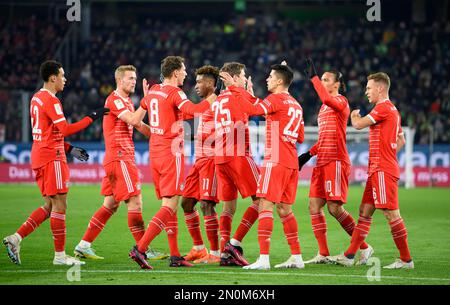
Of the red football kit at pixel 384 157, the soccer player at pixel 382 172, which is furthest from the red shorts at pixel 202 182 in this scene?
the red football kit at pixel 384 157

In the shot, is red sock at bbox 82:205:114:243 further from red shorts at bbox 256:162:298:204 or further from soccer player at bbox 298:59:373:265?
soccer player at bbox 298:59:373:265

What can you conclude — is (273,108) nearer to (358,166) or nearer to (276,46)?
(358,166)

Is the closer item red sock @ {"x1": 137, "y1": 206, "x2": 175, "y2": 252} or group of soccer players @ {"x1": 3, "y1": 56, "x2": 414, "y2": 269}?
red sock @ {"x1": 137, "y1": 206, "x2": 175, "y2": 252}

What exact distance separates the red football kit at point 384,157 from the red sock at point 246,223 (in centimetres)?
153

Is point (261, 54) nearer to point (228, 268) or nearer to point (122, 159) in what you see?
point (122, 159)

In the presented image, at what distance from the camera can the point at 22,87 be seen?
36.2 meters

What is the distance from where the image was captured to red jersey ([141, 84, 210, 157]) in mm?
10633

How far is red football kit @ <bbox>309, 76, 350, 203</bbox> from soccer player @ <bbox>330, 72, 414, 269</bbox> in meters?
0.41

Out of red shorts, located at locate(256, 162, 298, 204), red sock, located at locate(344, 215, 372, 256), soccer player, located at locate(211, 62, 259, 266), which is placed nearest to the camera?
red shorts, located at locate(256, 162, 298, 204)

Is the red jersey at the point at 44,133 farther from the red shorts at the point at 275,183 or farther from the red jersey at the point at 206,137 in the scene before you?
the red shorts at the point at 275,183

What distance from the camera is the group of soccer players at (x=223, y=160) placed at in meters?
10.6

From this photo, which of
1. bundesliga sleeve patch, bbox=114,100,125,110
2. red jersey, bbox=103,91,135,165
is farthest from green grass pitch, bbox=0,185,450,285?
bundesliga sleeve patch, bbox=114,100,125,110
